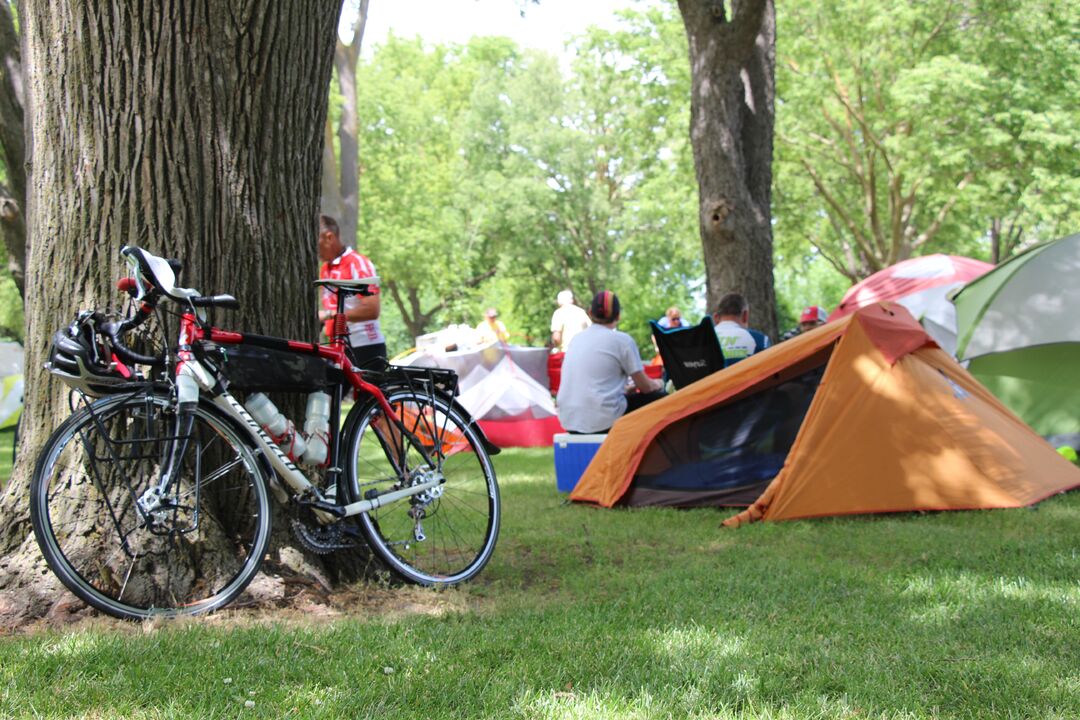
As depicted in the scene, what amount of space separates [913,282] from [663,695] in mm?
10613

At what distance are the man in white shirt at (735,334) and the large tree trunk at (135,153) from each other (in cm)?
436

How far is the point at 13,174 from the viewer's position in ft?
31.7

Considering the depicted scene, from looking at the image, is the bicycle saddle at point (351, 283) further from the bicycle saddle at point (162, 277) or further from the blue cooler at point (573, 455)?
the blue cooler at point (573, 455)

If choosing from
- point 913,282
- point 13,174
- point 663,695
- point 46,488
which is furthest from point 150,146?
point 913,282

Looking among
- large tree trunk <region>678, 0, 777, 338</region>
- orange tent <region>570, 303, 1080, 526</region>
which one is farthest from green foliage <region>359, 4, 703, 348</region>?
orange tent <region>570, 303, 1080, 526</region>

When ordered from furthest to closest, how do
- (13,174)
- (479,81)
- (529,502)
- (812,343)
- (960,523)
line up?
(479,81)
(13,174)
(529,502)
(812,343)
(960,523)

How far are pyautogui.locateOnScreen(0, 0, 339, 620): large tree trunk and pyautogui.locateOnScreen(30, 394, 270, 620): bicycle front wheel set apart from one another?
0.21 m

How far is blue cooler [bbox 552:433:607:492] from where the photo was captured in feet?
23.5

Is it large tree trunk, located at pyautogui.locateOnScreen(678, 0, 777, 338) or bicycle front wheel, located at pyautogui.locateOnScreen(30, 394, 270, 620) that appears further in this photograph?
large tree trunk, located at pyautogui.locateOnScreen(678, 0, 777, 338)

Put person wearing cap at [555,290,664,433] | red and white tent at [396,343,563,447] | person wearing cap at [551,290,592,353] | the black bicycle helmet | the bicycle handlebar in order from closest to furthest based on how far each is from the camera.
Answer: the black bicycle helmet, the bicycle handlebar, person wearing cap at [555,290,664,433], red and white tent at [396,343,563,447], person wearing cap at [551,290,592,353]

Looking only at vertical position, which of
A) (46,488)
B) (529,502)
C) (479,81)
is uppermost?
(479,81)

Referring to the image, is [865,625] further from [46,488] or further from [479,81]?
[479,81]

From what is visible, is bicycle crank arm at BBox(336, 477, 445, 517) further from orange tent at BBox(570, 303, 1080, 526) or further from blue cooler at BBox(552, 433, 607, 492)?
blue cooler at BBox(552, 433, 607, 492)

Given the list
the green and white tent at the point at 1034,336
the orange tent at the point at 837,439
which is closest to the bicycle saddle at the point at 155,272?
the orange tent at the point at 837,439
